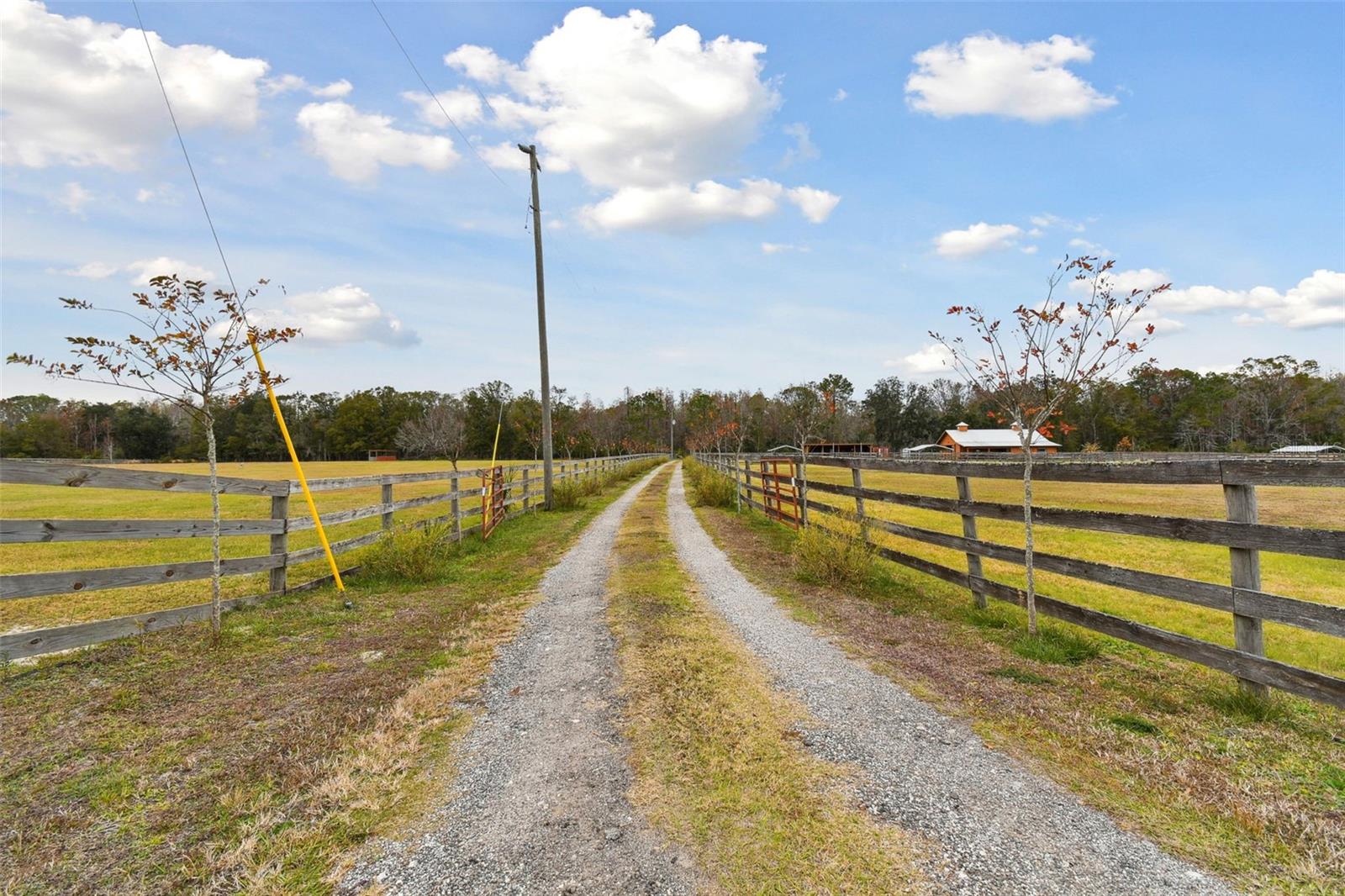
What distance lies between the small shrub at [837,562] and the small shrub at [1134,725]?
3.61 meters

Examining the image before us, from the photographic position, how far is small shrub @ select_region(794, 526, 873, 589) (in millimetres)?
7262

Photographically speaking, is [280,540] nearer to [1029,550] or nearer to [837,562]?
[837,562]

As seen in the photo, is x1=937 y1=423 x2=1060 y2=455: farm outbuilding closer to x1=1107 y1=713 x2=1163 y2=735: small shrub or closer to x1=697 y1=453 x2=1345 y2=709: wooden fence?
x1=697 y1=453 x2=1345 y2=709: wooden fence

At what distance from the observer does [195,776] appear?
3.05m

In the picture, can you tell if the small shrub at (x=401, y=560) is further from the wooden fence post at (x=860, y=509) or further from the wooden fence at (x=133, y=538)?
the wooden fence post at (x=860, y=509)

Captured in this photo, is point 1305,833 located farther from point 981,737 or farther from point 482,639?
point 482,639

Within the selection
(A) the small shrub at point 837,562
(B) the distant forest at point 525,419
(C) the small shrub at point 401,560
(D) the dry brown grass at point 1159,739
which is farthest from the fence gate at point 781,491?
(B) the distant forest at point 525,419

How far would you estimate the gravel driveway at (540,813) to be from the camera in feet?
7.63

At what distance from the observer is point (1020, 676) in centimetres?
436

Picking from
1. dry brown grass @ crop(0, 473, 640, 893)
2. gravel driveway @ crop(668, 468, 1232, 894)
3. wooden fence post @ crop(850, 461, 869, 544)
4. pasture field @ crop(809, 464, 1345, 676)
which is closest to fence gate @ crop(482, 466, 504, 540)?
dry brown grass @ crop(0, 473, 640, 893)

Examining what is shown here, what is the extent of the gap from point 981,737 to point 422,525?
770 centimetres

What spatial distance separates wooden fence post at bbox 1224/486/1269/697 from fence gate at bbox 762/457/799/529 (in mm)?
7895

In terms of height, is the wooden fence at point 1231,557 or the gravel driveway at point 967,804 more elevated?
the wooden fence at point 1231,557

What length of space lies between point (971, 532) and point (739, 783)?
434cm
